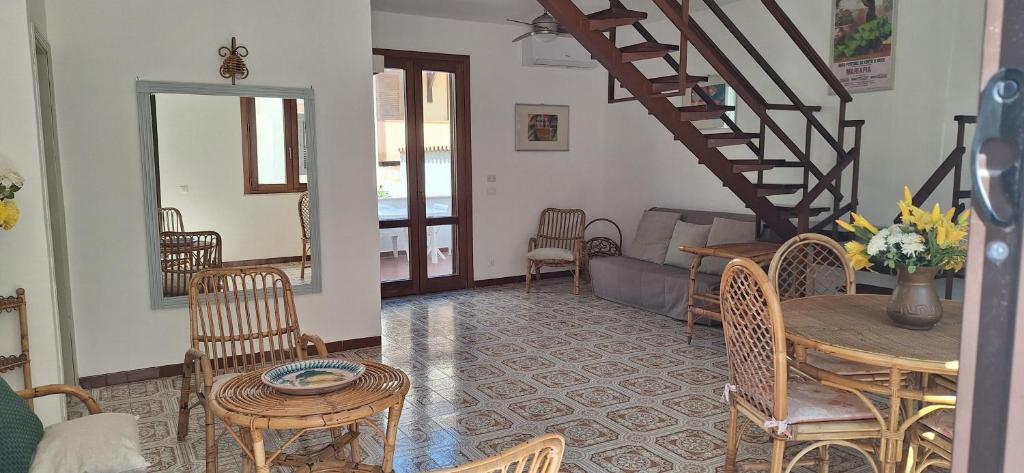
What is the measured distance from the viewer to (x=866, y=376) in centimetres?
283

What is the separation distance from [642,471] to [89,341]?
339cm

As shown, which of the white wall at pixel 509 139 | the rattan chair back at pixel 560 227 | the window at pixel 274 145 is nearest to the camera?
the window at pixel 274 145

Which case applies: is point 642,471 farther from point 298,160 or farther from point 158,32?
point 158,32

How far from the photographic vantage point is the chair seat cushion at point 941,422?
2.33 m

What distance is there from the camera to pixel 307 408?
2.21m

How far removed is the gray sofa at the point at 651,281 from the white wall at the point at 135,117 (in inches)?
104

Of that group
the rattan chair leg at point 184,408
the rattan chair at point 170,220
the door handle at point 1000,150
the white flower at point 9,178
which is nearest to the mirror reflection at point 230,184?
the rattan chair at point 170,220

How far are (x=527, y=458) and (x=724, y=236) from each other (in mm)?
4879

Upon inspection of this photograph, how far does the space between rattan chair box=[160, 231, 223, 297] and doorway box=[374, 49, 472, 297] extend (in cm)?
242

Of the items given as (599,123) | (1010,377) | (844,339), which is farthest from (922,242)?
(599,123)

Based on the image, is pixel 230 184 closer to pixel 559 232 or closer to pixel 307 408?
pixel 307 408

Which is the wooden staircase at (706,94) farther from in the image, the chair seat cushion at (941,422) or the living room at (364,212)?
the chair seat cushion at (941,422)

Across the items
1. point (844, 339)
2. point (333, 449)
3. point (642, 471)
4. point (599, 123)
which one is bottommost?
point (642, 471)

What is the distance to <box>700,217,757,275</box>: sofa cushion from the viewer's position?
5652 millimetres
